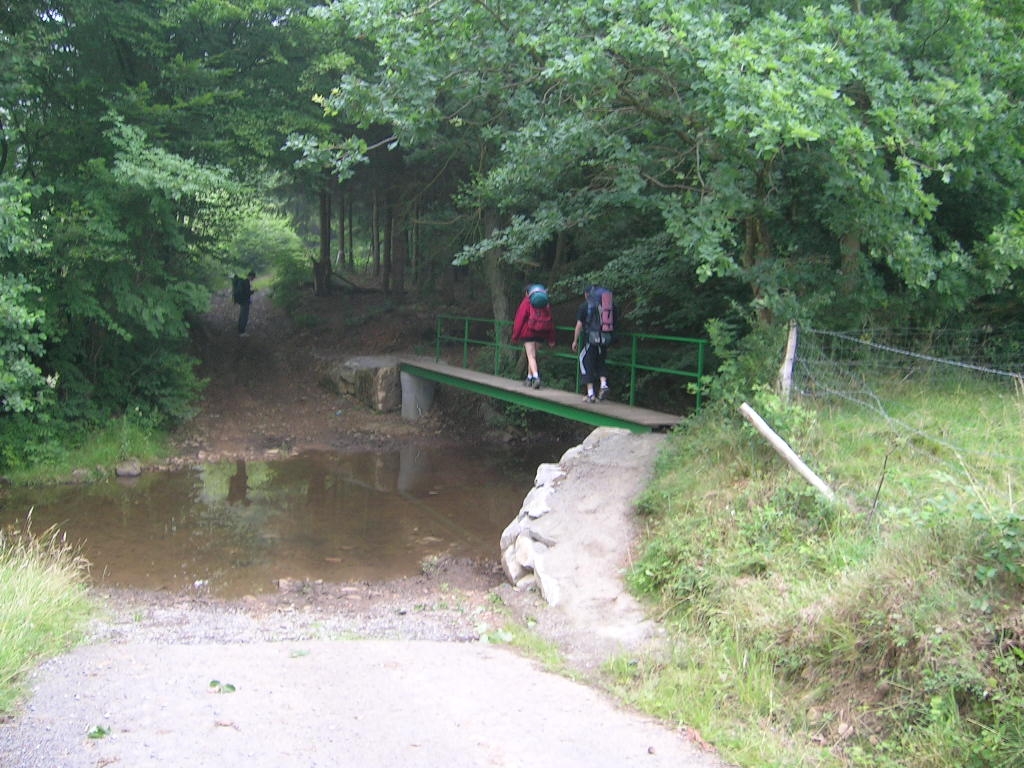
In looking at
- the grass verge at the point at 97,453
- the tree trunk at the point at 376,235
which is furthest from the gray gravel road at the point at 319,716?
the tree trunk at the point at 376,235

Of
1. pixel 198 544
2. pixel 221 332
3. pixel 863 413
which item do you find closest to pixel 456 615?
pixel 863 413

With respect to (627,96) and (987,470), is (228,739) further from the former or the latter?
(627,96)

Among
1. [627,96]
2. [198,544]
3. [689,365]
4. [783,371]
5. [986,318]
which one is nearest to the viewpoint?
[783,371]

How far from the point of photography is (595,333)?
11.5 metres

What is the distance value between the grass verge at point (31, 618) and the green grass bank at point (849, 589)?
11.9 ft

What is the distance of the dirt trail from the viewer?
4.31 meters

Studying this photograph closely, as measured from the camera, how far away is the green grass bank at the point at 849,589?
4352mm

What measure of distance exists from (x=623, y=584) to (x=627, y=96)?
5283mm

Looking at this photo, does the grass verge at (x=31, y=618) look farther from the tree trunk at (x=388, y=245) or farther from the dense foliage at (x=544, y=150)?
the tree trunk at (x=388, y=245)

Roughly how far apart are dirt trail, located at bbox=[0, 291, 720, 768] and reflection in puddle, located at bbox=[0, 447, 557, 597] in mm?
918

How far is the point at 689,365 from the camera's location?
13062 millimetres

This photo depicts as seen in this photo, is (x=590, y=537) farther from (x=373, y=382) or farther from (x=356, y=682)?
(x=373, y=382)

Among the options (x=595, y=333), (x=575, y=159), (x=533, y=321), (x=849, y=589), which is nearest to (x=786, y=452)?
(x=849, y=589)

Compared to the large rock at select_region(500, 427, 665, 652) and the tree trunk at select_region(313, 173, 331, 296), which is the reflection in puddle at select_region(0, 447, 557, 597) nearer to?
the large rock at select_region(500, 427, 665, 652)
